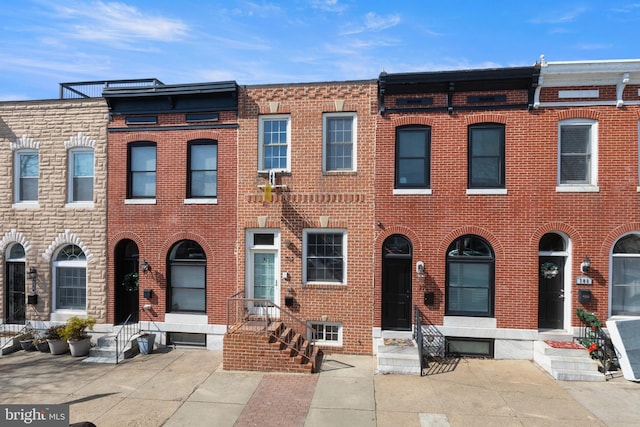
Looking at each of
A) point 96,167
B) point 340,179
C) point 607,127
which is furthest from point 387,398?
point 96,167

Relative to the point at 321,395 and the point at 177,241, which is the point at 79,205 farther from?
the point at 321,395

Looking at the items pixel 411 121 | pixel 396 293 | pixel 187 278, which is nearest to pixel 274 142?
pixel 411 121

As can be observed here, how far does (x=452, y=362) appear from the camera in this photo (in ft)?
31.7

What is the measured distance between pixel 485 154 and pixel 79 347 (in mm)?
12640

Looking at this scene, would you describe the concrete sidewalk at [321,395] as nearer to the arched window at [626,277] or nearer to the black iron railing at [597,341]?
the black iron railing at [597,341]

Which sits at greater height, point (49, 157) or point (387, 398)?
point (49, 157)

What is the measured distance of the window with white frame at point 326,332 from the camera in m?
10.5

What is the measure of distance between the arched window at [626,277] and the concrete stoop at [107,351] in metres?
13.2

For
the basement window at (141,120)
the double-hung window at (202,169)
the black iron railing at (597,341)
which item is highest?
the basement window at (141,120)

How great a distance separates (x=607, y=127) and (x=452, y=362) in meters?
7.42

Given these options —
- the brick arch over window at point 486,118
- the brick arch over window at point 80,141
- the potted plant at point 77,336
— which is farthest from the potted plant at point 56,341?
the brick arch over window at point 486,118

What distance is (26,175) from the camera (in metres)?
12.0

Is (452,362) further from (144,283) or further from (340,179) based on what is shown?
(144,283)

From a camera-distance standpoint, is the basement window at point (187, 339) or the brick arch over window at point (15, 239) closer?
the basement window at point (187, 339)
